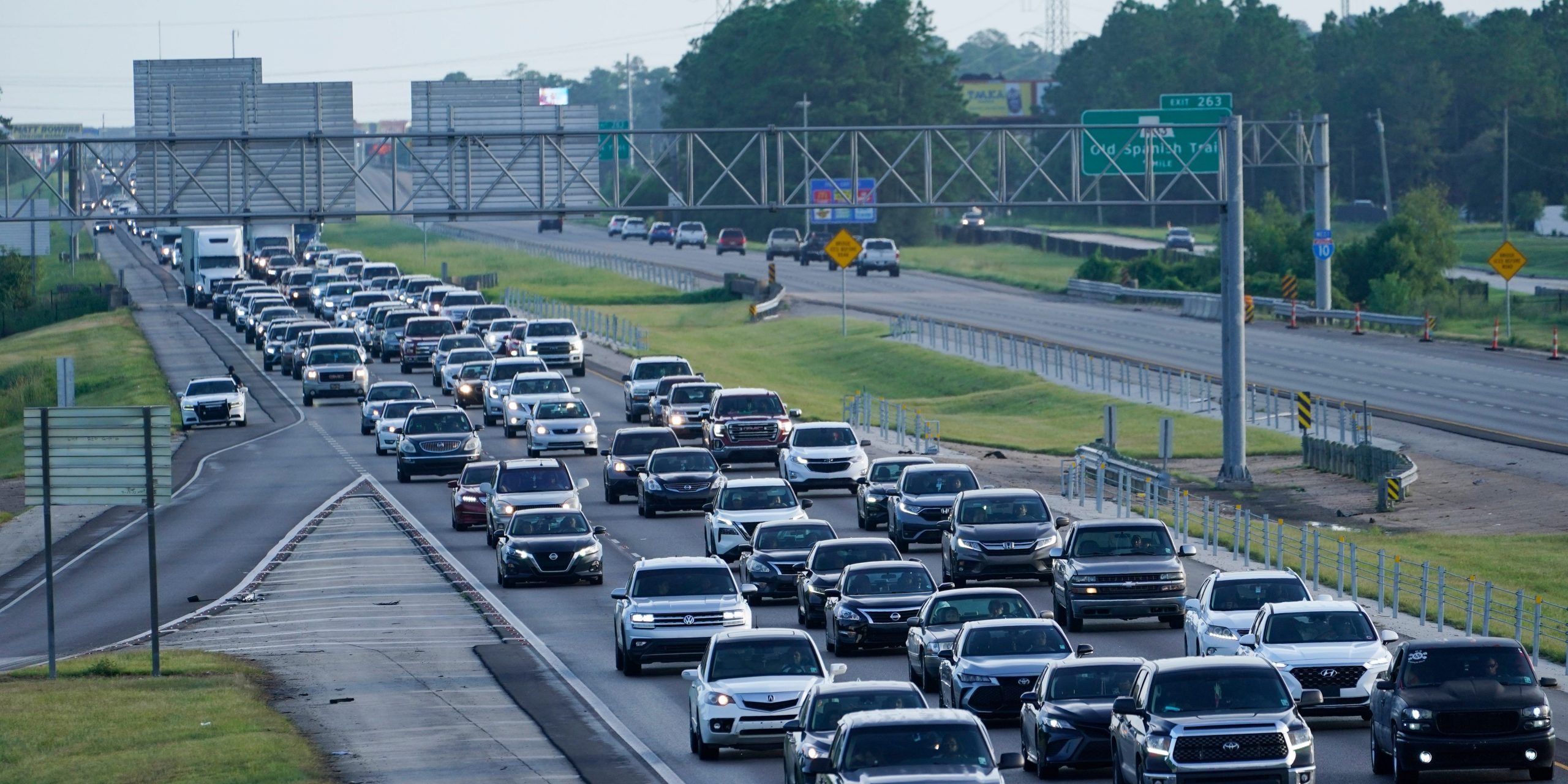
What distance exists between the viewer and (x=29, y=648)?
33594 mm

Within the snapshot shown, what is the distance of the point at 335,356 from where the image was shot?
235ft

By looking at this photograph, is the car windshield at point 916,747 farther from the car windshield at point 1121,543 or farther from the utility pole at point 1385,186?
the utility pole at point 1385,186

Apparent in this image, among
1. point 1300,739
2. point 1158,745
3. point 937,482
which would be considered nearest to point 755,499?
point 937,482

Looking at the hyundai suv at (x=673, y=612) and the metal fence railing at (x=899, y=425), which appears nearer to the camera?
the hyundai suv at (x=673, y=612)

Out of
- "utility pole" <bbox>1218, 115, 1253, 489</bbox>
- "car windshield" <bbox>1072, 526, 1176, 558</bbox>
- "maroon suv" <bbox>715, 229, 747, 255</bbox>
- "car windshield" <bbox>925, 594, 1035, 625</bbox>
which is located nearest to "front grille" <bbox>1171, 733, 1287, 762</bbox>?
"car windshield" <bbox>925, 594, 1035, 625</bbox>

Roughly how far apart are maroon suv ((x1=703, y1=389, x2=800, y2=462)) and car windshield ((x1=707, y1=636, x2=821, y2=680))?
92.7 ft

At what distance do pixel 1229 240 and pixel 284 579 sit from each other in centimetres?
2211

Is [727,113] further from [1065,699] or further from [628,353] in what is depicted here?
[1065,699]

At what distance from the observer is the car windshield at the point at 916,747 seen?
16906 millimetres

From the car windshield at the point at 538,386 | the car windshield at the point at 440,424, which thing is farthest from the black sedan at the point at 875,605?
the car windshield at the point at 538,386

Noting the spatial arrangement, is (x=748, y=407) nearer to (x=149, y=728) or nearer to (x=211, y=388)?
(x=211, y=388)

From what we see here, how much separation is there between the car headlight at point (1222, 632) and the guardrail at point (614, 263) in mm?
95500

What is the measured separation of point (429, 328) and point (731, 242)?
228ft

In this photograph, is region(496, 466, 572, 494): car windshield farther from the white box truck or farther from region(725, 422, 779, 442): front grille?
the white box truck
